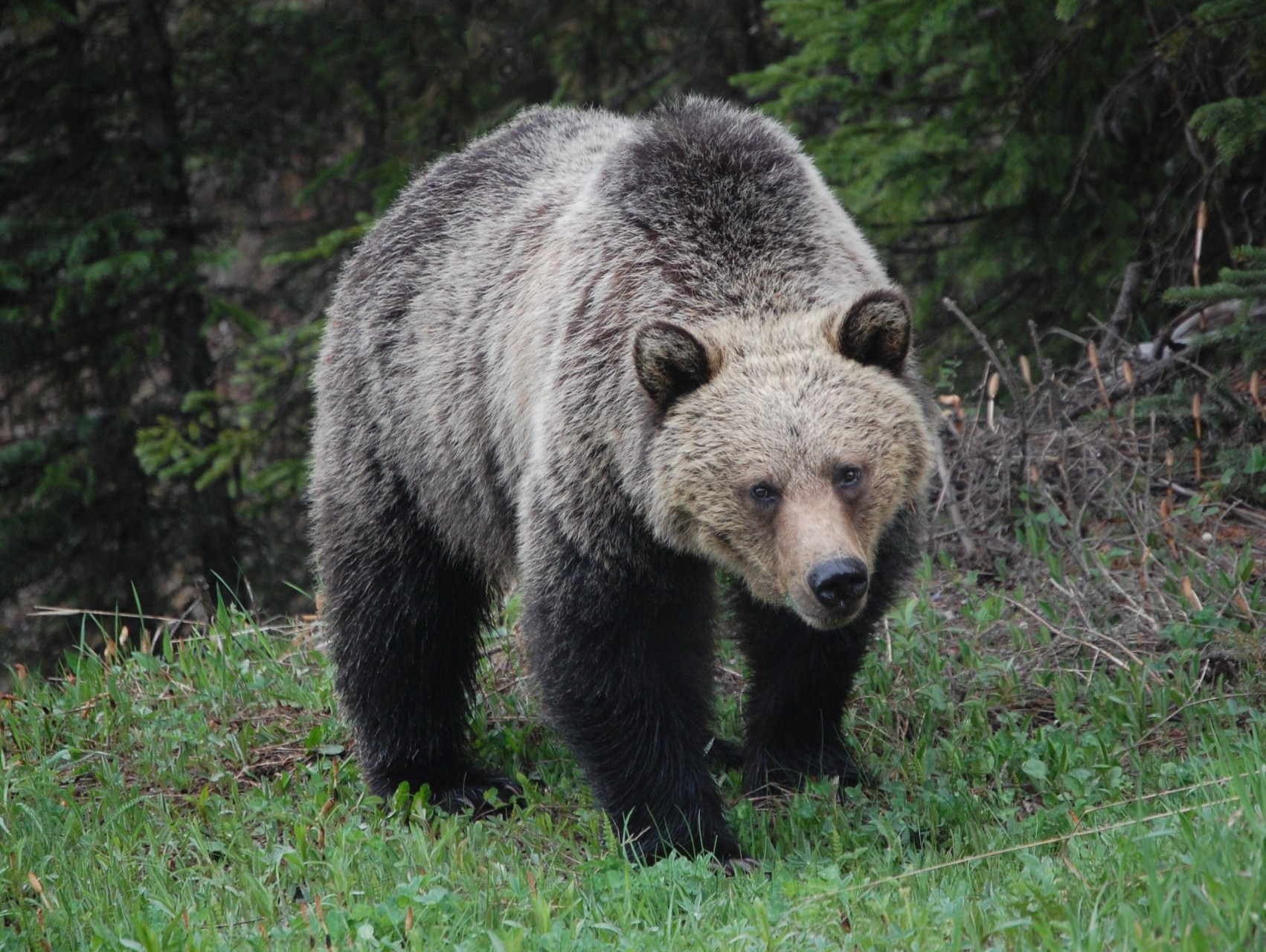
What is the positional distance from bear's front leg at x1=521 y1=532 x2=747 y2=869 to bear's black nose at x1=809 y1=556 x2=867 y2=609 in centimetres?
79

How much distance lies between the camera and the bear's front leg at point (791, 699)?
5188 millimetres

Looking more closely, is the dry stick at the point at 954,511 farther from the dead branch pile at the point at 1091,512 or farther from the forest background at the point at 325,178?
the forest background at the point at 325,178

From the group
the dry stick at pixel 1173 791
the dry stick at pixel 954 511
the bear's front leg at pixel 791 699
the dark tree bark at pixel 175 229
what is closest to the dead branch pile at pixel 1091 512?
the dry stick at pixel 954 511

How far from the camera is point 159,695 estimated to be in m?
6.32

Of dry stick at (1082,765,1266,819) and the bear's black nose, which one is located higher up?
the bear's black nose

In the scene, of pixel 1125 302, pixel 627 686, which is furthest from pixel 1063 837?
pixel 1125 302

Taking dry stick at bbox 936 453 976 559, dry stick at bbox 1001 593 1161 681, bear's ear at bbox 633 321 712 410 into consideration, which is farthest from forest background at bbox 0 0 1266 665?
bear's ear at bbox 633 321 712 410

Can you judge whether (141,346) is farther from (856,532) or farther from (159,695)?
(856,532)

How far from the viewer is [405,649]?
19.3 feet

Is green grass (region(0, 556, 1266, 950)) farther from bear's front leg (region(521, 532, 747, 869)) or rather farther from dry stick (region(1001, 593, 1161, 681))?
bear's front leg (region(521, 532, 747, 869))

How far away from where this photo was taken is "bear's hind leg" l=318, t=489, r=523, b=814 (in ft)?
19.0

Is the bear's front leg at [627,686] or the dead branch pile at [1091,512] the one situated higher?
the bear's front leg at [627,686]

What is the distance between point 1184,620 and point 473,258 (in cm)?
332

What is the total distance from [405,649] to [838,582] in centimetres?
243
